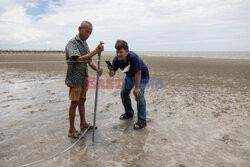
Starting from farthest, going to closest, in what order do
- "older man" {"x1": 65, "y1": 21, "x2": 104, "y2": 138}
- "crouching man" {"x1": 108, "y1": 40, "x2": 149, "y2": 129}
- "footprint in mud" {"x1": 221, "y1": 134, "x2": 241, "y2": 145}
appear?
"crouching man" {"x1": 108, "y1": 40, "x2": 149, "y2": 129} → "footprint in mud" {"x1": 221, "y1": 134, "x2": 241, "y2": 145} → "older man" {"x1": 65, "y1": 21, "x2": 104, "y2": 138}

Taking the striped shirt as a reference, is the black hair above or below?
above

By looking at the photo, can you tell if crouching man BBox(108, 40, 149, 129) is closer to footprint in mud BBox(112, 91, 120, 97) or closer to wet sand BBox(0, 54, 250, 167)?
wet sand BBox(0, 54, 250, 167)

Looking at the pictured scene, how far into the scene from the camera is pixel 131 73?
3783 millimetres

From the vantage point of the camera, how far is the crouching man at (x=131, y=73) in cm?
329

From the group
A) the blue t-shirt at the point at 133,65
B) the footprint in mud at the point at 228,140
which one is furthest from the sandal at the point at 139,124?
the footprint in mud at the point at 228,140

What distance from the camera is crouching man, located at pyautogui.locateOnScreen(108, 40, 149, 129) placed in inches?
130

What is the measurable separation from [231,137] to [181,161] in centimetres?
133

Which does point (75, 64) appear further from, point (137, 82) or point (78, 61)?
point (137, 82)

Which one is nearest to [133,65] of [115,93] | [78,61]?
[78,61]

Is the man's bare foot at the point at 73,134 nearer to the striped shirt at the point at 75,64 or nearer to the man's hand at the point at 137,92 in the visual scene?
the striped shirt at the point at 75,64

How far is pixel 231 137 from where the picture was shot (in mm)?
3256

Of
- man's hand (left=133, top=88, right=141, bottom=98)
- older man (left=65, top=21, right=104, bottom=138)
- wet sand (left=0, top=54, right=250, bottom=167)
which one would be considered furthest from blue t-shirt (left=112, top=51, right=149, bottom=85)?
wet sand (left=0, top=54, right=250, bottom=167)

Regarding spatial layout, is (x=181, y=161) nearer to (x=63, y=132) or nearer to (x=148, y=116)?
(x=148, y=116)

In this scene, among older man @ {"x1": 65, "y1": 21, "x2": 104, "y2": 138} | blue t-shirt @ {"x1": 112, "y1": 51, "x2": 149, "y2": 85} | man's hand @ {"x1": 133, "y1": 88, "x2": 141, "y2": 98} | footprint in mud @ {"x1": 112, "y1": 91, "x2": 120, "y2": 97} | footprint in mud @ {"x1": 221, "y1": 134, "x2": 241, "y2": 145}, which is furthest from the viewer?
footprint in mud @ {"x1": 112, "y1": 91, "x2": 120, "y2": 97}
